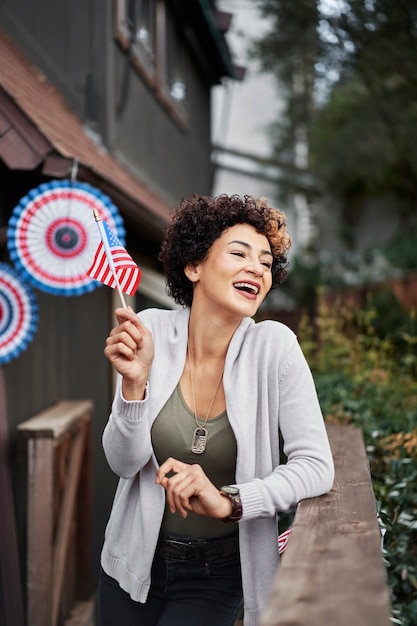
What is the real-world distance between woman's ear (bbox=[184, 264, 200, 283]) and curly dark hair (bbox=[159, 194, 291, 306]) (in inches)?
0.5

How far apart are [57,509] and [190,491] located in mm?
2784

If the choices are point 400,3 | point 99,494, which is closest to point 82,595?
point 99,494

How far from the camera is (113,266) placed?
8.12 feet

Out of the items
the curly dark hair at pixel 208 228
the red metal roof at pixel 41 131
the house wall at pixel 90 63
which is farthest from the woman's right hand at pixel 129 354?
the house wall at pixel 90 63

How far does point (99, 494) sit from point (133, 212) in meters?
2.26

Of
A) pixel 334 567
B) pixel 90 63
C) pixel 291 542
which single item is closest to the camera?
pixel 334 567

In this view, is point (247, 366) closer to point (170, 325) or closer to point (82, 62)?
point (170, 325)

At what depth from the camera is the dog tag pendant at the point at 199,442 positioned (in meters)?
2.32

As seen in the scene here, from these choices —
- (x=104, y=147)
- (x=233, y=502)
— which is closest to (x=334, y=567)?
(x=233, y=502)

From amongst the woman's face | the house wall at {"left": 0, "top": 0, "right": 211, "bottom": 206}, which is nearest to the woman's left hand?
the woman's face

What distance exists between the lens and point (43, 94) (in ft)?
18.1

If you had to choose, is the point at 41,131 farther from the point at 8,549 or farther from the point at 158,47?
the point at 158,47

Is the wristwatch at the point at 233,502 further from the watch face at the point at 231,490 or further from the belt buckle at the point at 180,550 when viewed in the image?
the belt buckle at the point at 180,550

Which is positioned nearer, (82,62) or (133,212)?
(133,212)
